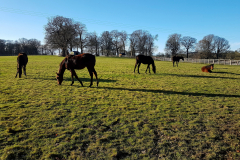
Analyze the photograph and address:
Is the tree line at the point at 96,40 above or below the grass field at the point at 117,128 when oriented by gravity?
above

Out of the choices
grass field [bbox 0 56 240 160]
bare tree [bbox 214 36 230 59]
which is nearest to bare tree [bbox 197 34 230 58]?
bare tree [bbox 214 36 230 59]

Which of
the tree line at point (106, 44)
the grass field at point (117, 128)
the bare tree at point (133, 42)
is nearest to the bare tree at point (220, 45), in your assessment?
the tree line at point (106, 44)

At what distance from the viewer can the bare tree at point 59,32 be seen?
4825 centimetres

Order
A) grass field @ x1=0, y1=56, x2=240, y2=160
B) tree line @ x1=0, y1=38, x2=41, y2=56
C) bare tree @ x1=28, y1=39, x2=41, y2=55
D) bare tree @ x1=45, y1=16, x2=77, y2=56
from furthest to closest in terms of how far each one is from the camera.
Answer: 1. bare tree @ x1=28, y1=39, x2=41, y2=55
2. tree line @ x1=0, y1=38, x2=41, y2=56
3. bare tree @ x1=45, y1=16, x2=77, y2=56
4. grass field @ x1=0, y1=56, x2=240, y2=160

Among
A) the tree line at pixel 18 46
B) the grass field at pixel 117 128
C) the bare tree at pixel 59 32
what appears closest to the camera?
the grass field at pixel 117 128

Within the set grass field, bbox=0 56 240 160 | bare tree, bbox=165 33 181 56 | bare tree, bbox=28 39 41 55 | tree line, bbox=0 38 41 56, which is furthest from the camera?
bare tree, bbox=28 39 41 55

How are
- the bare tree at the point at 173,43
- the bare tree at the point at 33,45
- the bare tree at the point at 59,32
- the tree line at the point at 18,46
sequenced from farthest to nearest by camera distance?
the bare tree at the point at 33,45
the tree line at the point at 18,46
the bare tree at the point at 173,43
the bare tree at the point at 59,32

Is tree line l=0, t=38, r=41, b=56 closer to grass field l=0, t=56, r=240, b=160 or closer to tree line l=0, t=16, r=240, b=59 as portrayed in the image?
tree line l=0, t=16, r=240, b=59

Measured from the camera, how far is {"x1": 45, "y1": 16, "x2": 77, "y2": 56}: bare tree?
48250mm

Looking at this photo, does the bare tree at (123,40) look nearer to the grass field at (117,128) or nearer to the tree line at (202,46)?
the tree line at (202,46)

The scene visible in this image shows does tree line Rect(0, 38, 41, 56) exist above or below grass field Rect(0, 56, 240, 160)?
above

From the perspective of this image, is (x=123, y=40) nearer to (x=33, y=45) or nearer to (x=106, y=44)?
(x=106, y=44)

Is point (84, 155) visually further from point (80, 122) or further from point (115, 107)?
point (115, 107)

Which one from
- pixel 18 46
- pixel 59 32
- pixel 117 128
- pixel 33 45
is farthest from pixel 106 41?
pixel 117 128
